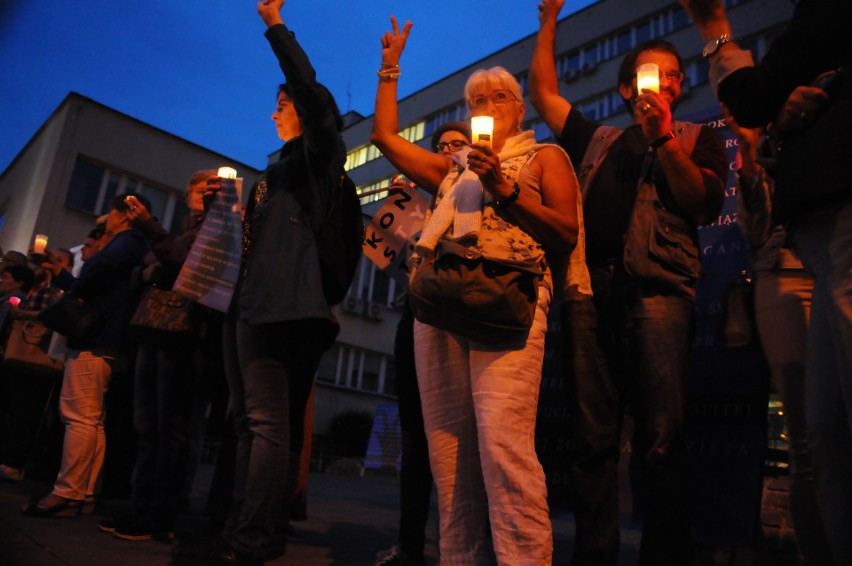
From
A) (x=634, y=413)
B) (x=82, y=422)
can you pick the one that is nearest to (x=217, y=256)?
(x=82, y=422)

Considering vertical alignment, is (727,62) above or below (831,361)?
above

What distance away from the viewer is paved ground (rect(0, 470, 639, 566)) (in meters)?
2.54

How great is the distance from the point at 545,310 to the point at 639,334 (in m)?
0.55

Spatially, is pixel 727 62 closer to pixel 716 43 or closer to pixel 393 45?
pixel 716 43

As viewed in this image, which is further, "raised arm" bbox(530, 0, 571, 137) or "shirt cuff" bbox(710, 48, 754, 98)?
"raised arm" bbox(530, 0, 571, 137)

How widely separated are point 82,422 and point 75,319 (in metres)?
0.61

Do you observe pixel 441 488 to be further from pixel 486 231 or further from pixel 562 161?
pixel 562 161

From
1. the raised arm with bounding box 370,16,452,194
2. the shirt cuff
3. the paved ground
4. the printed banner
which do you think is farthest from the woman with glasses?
the printed banner

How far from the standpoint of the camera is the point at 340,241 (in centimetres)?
278

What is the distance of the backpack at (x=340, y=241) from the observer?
8.86 ft

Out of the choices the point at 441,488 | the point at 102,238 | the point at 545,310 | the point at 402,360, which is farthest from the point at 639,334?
the point at 102,238

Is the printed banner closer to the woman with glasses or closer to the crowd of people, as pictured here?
the crowd of people

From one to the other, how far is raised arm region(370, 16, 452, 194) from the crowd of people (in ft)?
0.03

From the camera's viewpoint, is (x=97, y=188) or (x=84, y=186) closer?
(x=84, y=186)
